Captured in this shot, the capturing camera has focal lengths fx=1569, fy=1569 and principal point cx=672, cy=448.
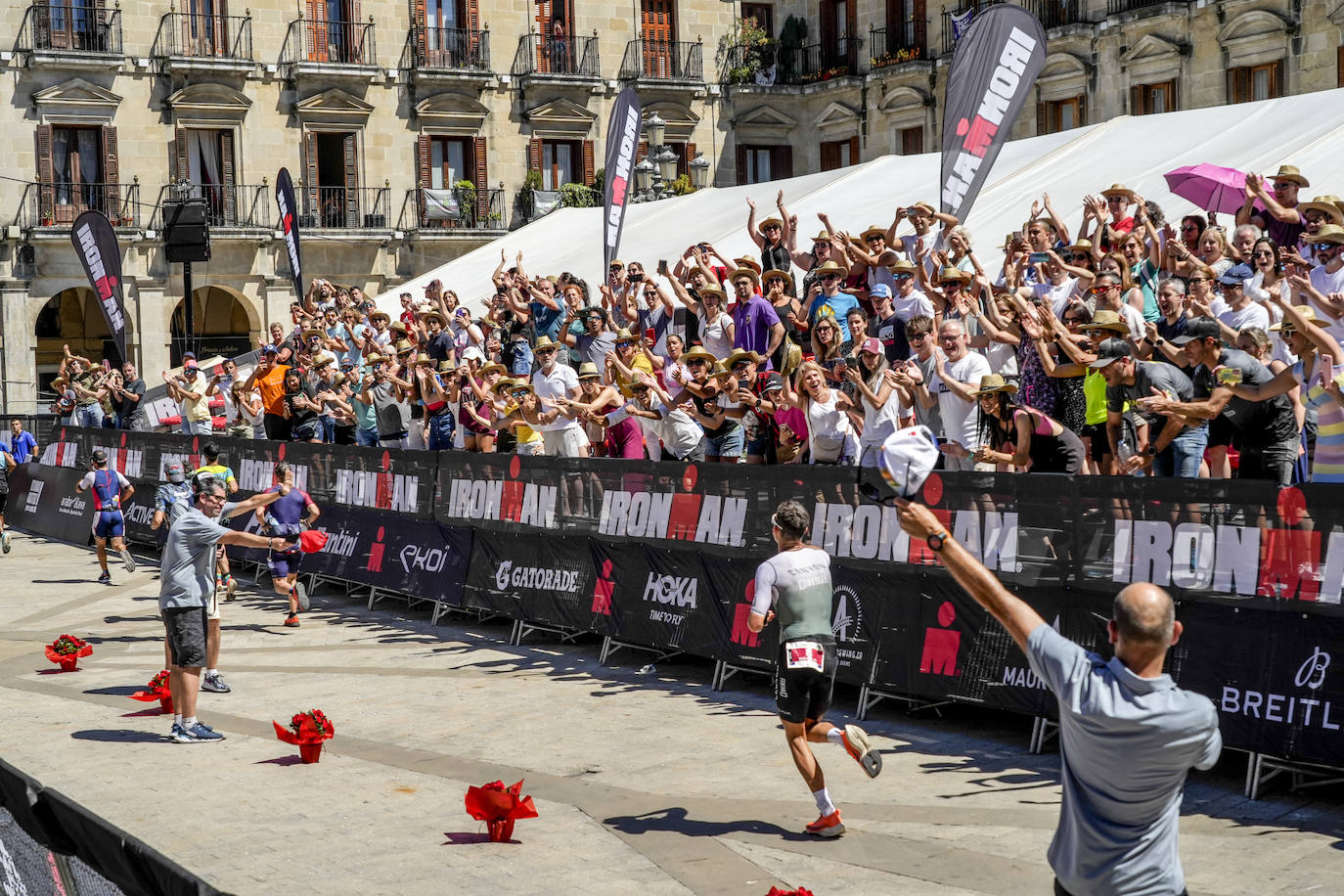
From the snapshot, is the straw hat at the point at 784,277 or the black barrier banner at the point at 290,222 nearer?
the straw hat at the point at 784,277

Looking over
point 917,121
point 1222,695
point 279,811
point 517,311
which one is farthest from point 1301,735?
point 917,121

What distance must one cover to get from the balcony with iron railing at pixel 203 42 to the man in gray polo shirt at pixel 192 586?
3238 centimetres

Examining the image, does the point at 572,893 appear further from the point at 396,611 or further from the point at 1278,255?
the point at 396,611

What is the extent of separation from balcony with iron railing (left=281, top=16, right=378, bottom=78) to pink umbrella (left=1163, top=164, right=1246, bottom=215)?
3189 cm

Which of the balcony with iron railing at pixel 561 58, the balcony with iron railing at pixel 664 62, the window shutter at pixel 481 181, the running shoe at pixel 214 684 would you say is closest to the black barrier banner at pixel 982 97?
the running shoe at pixel 214 684

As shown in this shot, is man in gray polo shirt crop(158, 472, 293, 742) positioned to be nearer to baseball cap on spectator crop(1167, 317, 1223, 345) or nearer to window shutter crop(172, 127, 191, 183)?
baseball cap on spectator crop(1167, 317, 1223, 345)

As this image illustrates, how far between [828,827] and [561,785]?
215 centimetres

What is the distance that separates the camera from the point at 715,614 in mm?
13180

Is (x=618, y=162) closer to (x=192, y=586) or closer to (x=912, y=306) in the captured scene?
(x=912, y=306)

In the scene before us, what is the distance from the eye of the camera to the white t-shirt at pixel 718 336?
1616 cm

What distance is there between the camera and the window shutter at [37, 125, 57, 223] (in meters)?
→ 41.1

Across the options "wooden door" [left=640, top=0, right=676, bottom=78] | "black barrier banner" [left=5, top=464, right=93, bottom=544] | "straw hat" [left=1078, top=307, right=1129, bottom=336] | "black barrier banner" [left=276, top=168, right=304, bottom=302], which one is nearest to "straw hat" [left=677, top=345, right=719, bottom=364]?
"straw hat" [left=1078, top=307, right=1129, bottom=336]

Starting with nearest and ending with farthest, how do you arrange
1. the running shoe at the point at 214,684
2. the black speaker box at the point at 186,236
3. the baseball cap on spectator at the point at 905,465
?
the baseball cap on spectator at the point at 905,465
the running shoe at the point at 214,684
the black speaker box at the point at 186,236

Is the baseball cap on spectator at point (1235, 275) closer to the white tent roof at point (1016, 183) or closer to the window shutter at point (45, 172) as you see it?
the white tent roof at point (1016, 183)
